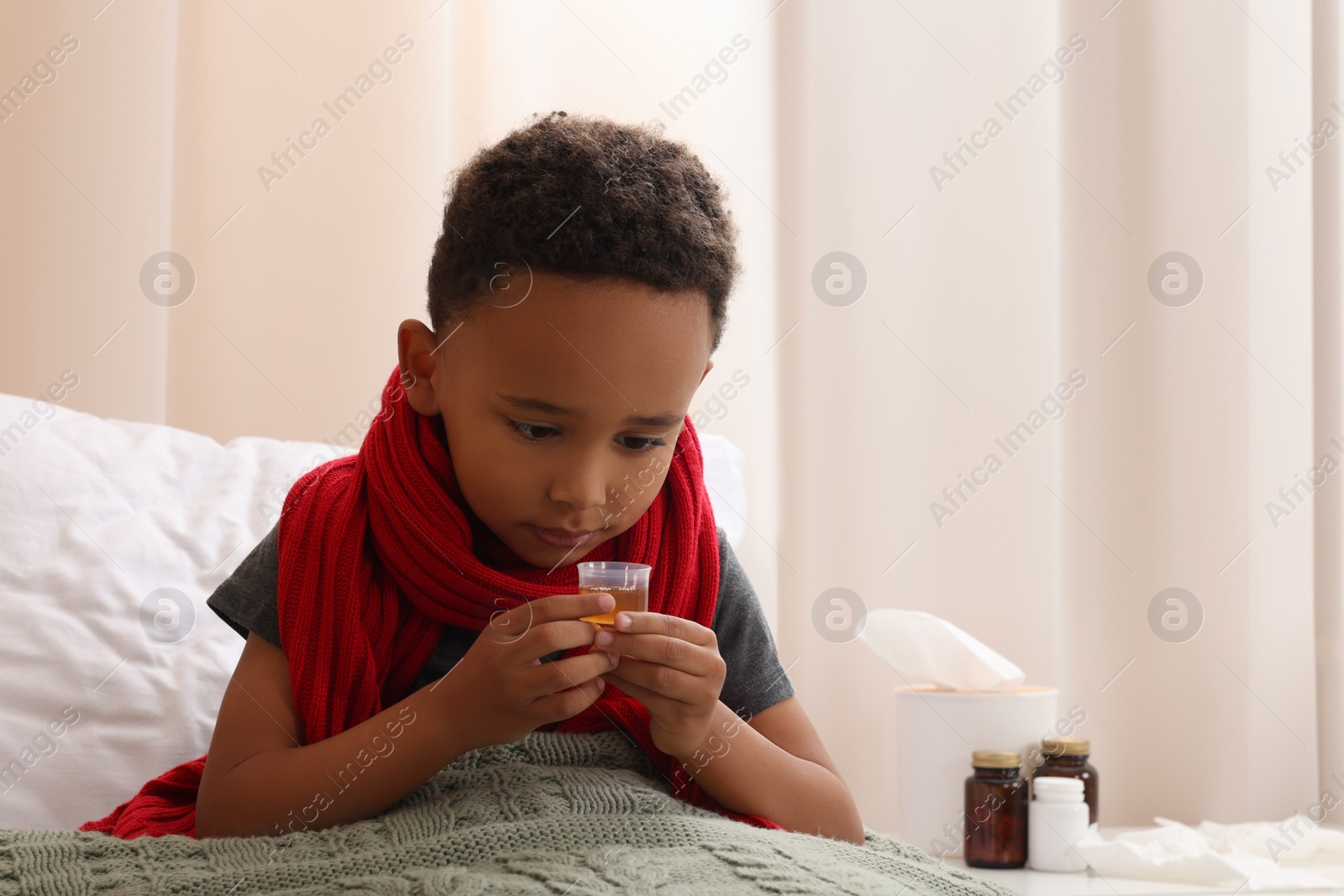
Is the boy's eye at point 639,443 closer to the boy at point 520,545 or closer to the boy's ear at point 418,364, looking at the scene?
the boy at point 520,545

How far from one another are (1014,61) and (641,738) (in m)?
1.42

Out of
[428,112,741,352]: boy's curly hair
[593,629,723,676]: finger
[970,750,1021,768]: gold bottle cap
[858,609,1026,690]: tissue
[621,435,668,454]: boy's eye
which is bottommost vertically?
[970,750,1021,768]: gold bottle cap

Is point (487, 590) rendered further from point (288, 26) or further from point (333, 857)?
point (288, 26)

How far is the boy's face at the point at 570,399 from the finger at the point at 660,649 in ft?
0.34

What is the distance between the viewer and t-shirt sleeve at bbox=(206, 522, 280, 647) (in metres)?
0.95

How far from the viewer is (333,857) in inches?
28.2

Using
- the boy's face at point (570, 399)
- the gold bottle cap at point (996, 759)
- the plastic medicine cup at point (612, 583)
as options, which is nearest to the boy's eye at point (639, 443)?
the boy's face at point (570, 399)

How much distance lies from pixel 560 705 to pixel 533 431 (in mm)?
211

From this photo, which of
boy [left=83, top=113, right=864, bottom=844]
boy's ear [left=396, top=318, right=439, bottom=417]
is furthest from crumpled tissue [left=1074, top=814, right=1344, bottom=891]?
boy's ear [left=396, top=318, right=439, bottom=417]

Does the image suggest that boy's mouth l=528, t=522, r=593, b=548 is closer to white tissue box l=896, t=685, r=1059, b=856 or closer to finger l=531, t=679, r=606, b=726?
finger l=531, t=679, r=606, b=726

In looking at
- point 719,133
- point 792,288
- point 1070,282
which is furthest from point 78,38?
point 1070,282

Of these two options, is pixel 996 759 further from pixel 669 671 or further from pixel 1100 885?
pixel 669 671

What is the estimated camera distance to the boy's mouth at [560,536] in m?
0.90

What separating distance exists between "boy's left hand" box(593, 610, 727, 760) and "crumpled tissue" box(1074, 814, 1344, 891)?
0.79 metres
